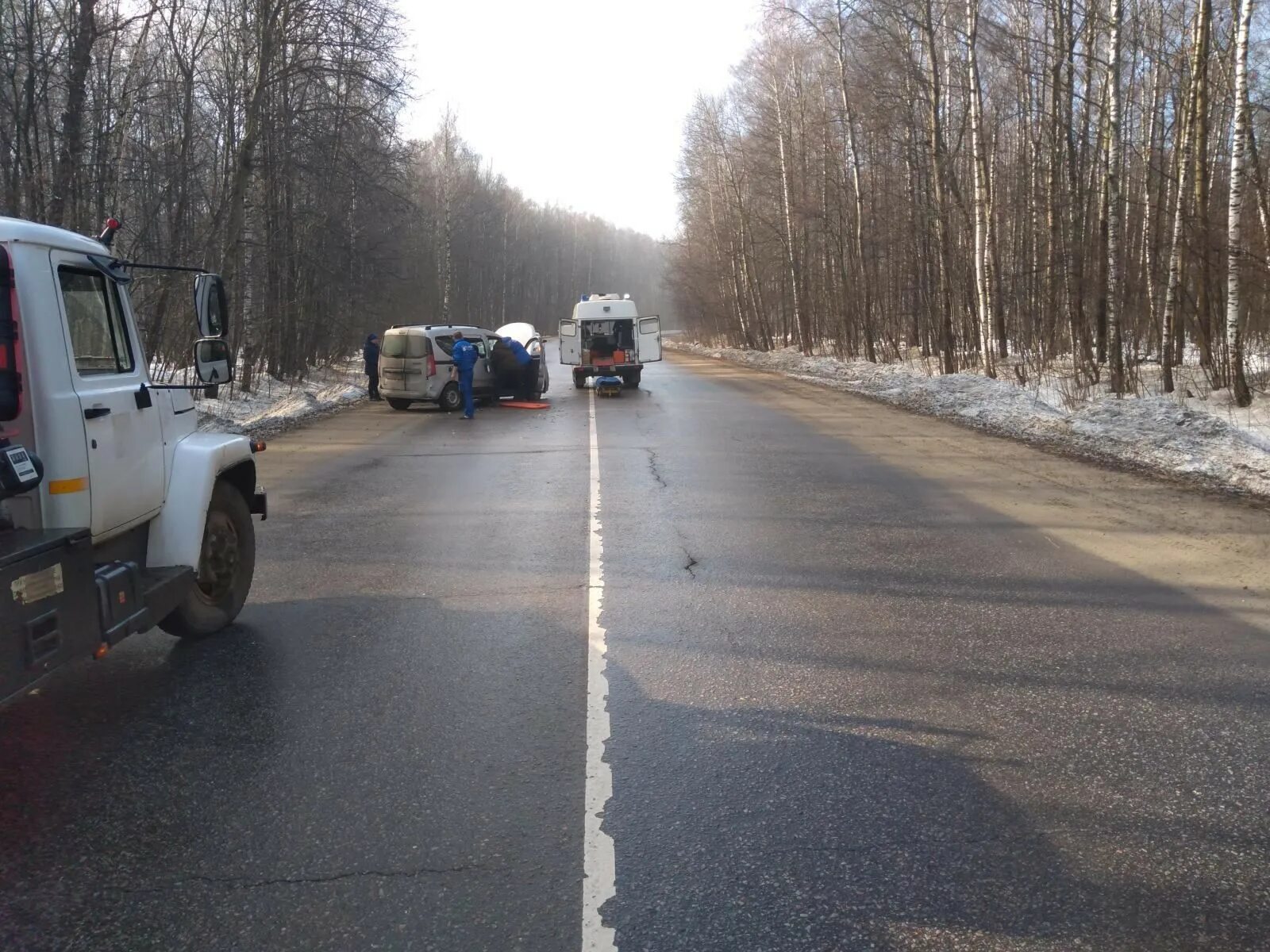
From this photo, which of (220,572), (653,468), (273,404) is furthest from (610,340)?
(220,572)

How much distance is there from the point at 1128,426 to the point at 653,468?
724 cm

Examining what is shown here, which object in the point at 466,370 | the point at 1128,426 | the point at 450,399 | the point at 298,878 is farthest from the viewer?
the point at 450,399

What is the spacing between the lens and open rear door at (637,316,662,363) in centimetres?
2924

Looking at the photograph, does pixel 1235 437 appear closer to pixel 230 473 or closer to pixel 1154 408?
pixel 1154 408

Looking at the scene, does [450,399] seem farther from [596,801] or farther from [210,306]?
[596,801]

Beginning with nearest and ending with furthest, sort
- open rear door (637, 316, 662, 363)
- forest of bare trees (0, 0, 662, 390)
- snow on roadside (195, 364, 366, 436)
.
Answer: forest of bare trees (0, 0, 662, 390), snow on roadside (195, 364, 366, 436), open rear door (637, 316, 662, 363)

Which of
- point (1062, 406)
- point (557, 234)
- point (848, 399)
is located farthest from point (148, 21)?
point (557, 234)

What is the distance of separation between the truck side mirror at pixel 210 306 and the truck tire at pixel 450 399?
56.9 ft

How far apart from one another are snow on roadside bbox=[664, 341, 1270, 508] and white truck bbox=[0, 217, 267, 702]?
10155mm

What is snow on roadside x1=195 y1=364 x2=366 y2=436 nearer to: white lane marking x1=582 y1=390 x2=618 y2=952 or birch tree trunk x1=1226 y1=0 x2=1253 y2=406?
white lane marking x1=582 y1=390 x2=618 y2=952

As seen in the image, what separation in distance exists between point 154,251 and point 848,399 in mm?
14933

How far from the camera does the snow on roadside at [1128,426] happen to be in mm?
11938

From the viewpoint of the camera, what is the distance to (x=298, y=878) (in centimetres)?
335

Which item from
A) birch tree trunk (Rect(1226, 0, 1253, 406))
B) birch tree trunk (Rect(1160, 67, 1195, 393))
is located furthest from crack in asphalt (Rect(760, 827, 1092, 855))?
birch tree trunk (Rect(1160, 67, 1195, 393))
